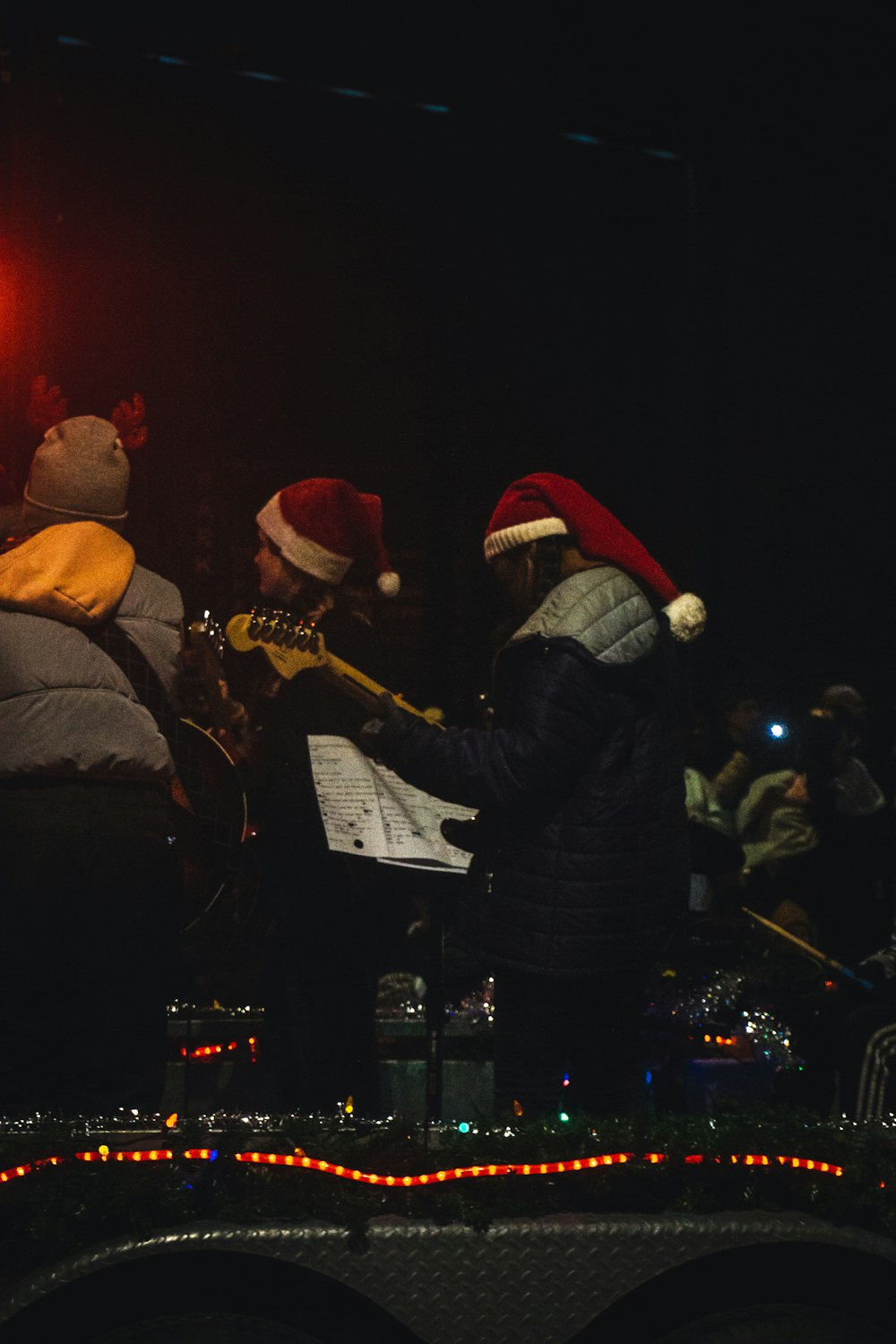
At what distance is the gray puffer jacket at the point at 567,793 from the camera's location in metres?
2.87

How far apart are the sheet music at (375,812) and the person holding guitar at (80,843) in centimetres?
31

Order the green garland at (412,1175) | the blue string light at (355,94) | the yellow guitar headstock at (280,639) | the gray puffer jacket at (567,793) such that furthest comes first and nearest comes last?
1. the blue string light at (355,94)
2. the yellow guitar headstock at (280,639)
3. the gray puffer jacket at (567,793)
4. the green garland at (412,1175)

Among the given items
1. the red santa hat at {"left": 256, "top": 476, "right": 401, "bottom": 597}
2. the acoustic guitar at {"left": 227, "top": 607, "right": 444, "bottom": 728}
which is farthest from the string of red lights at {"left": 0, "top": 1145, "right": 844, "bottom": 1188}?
the red santa hat at {"left": 256, "top": 476, "right": 401, "bottom": 597}

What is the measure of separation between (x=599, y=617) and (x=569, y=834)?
1.37 feet

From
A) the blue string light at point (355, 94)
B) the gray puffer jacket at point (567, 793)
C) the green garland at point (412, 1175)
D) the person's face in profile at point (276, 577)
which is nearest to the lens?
the green garland at point (412, 1175)

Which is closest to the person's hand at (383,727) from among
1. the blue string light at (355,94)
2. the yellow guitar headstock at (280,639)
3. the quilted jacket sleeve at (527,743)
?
the quilted jacket sleeve at (527,743)

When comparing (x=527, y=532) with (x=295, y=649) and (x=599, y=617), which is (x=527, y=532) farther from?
(x=295, y=649)

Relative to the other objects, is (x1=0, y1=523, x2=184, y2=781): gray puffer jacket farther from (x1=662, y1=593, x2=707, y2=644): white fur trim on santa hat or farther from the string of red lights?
(x1=662, y1=593, x2=707, y2=644): white fur trim on santa hat

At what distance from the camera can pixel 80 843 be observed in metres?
2.83

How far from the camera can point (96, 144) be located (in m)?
3.60

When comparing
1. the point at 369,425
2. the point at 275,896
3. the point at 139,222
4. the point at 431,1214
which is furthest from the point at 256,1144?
the point at 139,222

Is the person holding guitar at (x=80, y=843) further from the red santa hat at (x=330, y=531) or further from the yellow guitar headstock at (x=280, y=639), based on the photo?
the red santa hat at (x=330, y=531)

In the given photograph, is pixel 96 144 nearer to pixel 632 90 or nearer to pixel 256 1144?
pixel 632 90

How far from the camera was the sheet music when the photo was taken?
2.92 m
